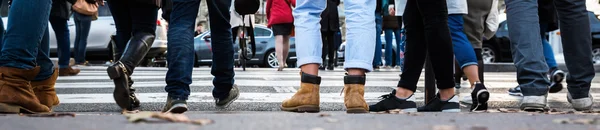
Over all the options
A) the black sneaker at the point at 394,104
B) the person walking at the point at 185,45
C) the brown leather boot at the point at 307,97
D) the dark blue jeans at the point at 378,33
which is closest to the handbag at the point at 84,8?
the person walking at the point at 185,45

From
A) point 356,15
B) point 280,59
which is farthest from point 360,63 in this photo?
point 280,59

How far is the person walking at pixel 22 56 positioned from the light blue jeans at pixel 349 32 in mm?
1179

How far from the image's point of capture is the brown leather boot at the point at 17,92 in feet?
12.1

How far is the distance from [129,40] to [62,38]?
4526 mm

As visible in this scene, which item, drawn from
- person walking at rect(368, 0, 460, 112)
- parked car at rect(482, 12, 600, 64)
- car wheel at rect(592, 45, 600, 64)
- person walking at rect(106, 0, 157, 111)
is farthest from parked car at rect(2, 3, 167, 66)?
person walking at rect(368, 0, 460, 112)

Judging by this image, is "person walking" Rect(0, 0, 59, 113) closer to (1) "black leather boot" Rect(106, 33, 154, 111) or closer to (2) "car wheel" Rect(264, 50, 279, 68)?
(1) "black leather boot" Rect(106, 33, 154, 111)

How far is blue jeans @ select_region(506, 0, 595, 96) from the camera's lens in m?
4.42

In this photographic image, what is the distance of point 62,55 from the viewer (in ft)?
29.7

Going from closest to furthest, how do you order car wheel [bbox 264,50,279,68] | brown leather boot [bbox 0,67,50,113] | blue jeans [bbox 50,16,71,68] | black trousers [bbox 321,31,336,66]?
brown leather boot [bbox 0,67,50,113] → blue jeans [bbox 50,16,71,68] → black trousers [bbox 321,31,336,66] → car wheel [bbox 264,50,279,68]

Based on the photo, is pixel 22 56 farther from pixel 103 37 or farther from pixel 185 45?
pixel 103 37

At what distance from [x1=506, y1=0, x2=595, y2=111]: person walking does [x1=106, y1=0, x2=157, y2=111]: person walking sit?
1952 millimetres

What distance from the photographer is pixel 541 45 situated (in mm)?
4516

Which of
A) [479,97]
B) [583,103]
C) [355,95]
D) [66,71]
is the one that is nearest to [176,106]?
[355,95]

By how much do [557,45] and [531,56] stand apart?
58.9 feet
